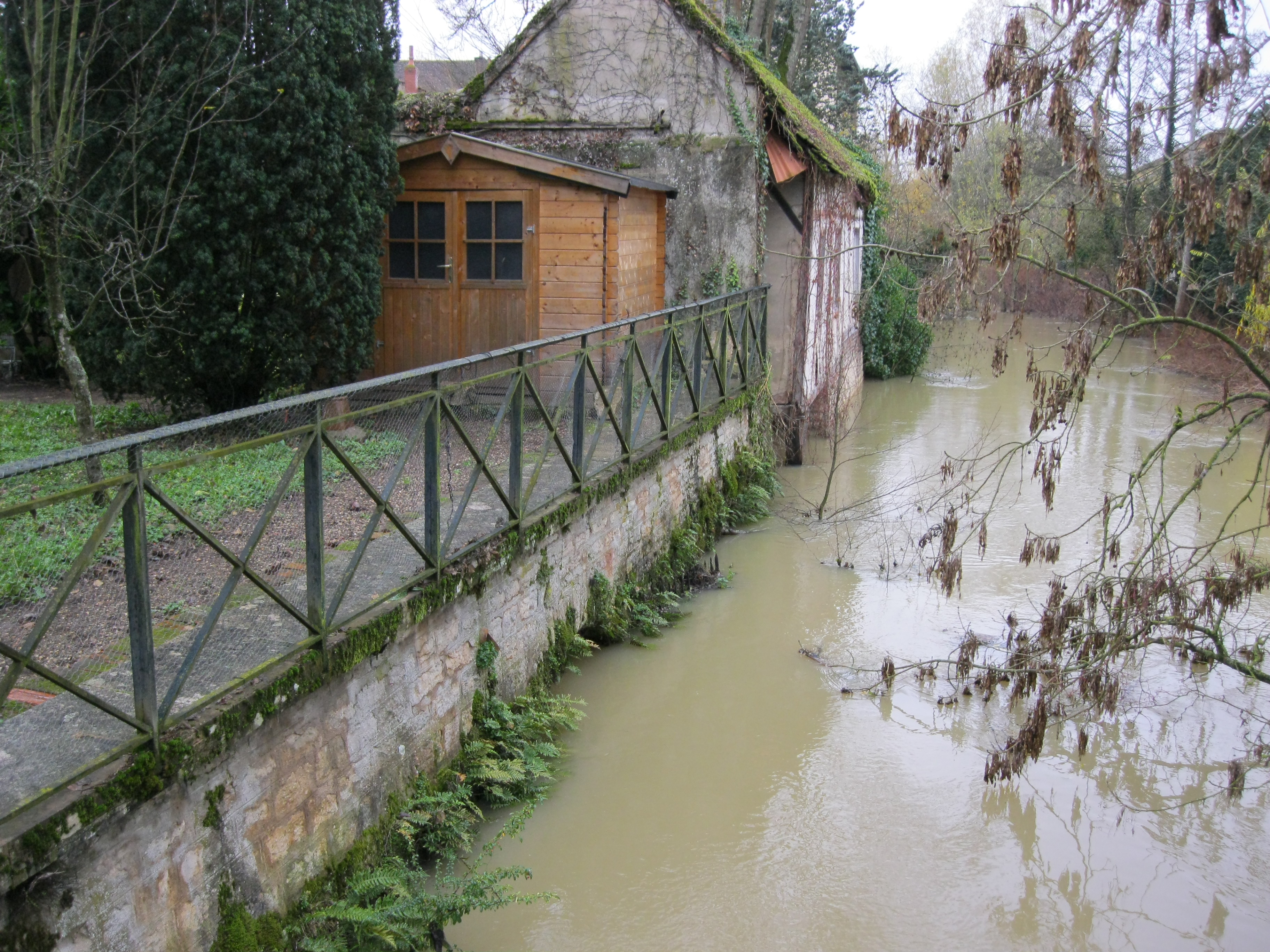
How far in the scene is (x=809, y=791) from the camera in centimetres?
623

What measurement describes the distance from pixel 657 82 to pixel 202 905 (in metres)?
10.7

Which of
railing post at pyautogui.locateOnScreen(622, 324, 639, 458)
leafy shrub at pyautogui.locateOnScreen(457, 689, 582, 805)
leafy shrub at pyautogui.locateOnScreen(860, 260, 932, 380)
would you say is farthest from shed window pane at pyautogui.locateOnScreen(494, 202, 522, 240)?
leafy shrub at pyautogui.locateOnScreen(860, 260, 932, 380)

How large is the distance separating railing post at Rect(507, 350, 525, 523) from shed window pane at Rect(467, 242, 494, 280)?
15.8 ft

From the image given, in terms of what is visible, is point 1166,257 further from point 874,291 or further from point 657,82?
point 874,291

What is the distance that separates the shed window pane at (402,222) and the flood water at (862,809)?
15.8ft

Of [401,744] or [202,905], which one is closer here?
[202,905]

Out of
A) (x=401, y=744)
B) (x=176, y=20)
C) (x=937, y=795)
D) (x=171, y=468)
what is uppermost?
(x=176, y=20)

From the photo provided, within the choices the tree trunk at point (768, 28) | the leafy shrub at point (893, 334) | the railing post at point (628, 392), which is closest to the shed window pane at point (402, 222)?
the railing post at point (628, 392)

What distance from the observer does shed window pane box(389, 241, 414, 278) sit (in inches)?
437

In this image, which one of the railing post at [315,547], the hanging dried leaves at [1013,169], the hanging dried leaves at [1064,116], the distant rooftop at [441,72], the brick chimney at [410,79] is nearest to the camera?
the railing post at [315,547]

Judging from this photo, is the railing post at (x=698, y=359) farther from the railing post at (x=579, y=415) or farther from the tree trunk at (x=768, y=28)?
the tree trunk at (x=768, y=28)

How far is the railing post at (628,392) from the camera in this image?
8203 millimetres

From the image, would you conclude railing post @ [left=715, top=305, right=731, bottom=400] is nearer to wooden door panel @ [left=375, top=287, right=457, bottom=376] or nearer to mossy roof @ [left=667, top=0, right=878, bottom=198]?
wooden door panel @ [left=375, top=287, right=457, bottom=376]

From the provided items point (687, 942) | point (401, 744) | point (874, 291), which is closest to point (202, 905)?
point (401, 744)
